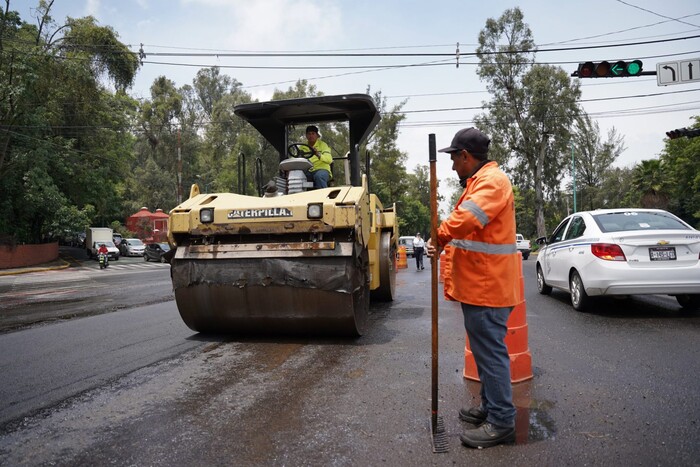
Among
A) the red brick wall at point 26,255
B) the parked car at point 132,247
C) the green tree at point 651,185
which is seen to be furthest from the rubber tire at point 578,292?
the parked car at point 132,247

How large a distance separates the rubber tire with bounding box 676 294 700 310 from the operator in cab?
5.41 meters

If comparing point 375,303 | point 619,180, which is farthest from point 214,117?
point 375,303

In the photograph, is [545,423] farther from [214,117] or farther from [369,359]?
[214,117]

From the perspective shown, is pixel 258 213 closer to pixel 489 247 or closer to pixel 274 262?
pixel 274 262

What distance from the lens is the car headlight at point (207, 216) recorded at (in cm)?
572

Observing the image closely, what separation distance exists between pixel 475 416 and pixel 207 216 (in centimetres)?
348

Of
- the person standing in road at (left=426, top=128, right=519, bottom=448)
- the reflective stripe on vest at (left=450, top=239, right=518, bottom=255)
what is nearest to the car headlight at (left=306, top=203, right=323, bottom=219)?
the person standing in road at (left=426, top=128, right=519, bottom=448)

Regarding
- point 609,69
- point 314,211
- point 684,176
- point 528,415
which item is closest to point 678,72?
point 609,69

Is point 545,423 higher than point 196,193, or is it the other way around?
point 196,193

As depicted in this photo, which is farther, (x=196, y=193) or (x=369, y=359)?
(x=196, y=193)

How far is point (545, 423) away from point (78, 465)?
278 cm

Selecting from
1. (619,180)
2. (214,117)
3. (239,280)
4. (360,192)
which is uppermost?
(214,117)

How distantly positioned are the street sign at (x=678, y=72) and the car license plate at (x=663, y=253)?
7.20 metres

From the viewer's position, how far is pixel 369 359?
5227mm
